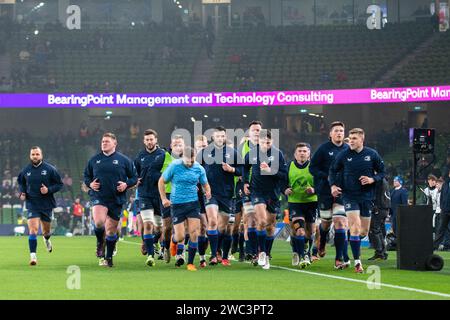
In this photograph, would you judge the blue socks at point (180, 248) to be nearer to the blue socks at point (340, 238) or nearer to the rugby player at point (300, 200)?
the rugby player at point (300, 200)

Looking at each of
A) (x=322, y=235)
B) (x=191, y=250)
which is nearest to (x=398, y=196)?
(x=322, y=235)

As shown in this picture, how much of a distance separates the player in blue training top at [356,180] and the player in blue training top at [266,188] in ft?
3.96

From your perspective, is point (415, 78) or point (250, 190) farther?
point (415, 78)

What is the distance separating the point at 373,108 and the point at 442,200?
2494 cm

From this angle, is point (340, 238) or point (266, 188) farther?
point (266, 188)

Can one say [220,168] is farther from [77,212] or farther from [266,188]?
[77,212]

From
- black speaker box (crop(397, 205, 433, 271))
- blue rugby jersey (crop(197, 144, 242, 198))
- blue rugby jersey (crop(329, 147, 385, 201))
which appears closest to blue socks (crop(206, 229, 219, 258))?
blue rugby jersey (crop(197, 144, 242, 198))

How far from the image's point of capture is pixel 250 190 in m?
19.0

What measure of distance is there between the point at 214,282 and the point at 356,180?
3.73 m

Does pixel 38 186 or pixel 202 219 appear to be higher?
pixel 38 186

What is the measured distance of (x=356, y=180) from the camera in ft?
57.5

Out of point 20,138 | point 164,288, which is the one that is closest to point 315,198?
point 164,288
